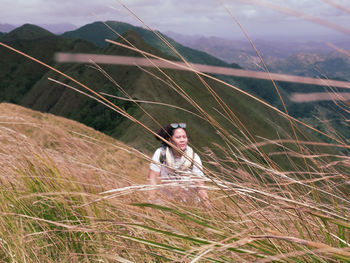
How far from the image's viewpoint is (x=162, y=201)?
1211mm

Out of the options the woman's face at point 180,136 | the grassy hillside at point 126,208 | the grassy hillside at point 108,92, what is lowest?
the grassy hillside at point 108,92

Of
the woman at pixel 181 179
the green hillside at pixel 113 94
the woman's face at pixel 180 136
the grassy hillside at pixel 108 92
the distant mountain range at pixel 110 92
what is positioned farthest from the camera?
the grassy hillside at pixel 108 92

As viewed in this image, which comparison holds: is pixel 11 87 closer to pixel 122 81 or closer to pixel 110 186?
pixel 122 81

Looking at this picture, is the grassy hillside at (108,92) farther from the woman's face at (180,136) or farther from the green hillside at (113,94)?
the woman's face at (180,136)

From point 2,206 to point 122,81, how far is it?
89.1m

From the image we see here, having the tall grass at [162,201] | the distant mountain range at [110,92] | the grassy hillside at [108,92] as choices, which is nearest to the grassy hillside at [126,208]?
the tall grass at [162,201]

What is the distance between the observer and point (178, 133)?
443 centimetres

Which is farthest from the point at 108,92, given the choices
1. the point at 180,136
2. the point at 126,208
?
the point at 126,208

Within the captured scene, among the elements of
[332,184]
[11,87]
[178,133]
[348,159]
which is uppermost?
[348,159]

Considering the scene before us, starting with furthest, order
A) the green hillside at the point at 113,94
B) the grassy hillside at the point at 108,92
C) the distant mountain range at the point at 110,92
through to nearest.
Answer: the grassy hillside at the point at 108,92 < the distant mountain range at the point at 110,92 < the green hillside at the point at 113,94

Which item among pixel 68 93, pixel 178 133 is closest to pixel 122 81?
pixel 68 93

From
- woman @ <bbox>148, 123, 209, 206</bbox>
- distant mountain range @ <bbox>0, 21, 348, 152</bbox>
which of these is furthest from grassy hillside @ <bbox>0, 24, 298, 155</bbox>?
woman @ <bbox>148, 123, 209, 206</bbox>

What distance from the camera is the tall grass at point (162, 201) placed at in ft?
3.14

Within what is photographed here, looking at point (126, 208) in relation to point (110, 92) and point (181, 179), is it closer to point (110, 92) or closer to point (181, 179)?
point (181, 179)
